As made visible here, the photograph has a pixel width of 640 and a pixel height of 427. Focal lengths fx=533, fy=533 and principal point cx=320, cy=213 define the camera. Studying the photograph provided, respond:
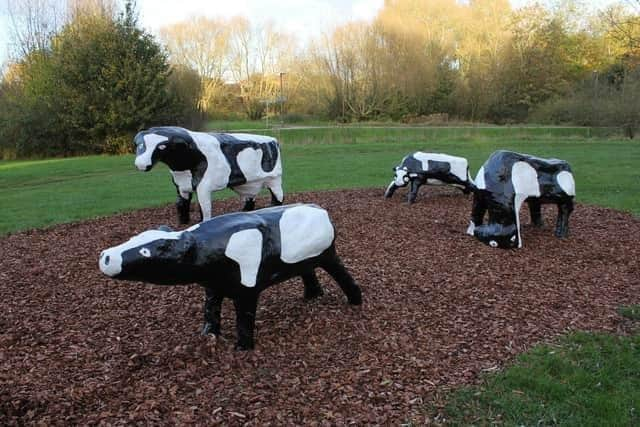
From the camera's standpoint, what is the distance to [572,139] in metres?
26.8

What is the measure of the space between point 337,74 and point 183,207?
3486 centimetres

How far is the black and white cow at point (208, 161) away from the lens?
277 inches

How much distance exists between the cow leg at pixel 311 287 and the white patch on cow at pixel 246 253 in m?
1.26

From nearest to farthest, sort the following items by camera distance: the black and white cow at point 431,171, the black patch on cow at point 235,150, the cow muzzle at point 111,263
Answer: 1. the cow muzzle at point 111,263
2. the black patch on cow at point 235,150
3. the black and white cow at point 431,171

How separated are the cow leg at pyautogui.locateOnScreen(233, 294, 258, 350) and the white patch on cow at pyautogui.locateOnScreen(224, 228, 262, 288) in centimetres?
16

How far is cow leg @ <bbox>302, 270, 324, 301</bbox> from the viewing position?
511 centimetres

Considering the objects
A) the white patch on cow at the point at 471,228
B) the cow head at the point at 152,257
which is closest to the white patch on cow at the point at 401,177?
the white patch on cow at the point at 471,228

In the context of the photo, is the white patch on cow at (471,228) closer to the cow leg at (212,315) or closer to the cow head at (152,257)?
the cow leg at (212,315)

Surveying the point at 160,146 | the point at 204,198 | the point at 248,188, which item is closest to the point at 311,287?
the point at 204,198

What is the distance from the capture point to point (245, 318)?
13.4ft

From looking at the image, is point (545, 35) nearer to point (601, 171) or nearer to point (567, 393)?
point (601, 171)

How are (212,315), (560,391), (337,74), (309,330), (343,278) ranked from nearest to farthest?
(560,391) → (212,315) → (309,330) → (343,278) → (337,74)

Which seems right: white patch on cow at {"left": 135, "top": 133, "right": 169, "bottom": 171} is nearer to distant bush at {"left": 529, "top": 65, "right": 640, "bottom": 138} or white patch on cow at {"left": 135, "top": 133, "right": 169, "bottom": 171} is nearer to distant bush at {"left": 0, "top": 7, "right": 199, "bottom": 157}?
distant bush at {"left": 0, "top": 7, "right": 199, "bottom": 157}

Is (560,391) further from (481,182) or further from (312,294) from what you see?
(481,182)
